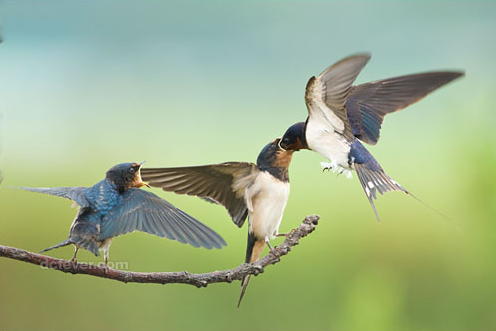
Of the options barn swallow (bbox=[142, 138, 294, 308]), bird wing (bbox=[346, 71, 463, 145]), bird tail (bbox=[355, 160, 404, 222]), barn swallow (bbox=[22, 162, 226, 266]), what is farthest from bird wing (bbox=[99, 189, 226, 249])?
bird wing (bbox=[346, 71, 463, 145])

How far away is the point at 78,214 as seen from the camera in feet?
3.45

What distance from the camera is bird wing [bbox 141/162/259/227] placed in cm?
118

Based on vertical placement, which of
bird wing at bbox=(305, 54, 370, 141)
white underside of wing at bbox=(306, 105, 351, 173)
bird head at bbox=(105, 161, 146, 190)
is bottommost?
bird head at bbox=(105, 161, 146, 190)

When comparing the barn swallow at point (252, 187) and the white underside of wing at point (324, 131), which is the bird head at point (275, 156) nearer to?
the barn swallow at point (252, 187)

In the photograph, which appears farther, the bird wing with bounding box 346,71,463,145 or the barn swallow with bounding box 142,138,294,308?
the bird wing with bounding box 346,71,463,145

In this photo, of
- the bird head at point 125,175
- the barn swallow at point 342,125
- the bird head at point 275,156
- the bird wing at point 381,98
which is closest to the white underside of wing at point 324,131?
the barn swallow at point 342,125

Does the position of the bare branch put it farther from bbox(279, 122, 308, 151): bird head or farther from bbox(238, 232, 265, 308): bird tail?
bbox(238, 232, 265, 308): bird tail

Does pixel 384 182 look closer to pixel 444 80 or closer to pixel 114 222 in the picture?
pixel 444 80

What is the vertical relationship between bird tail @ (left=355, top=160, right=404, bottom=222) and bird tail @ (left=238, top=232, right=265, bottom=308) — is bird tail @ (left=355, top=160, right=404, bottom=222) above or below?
above

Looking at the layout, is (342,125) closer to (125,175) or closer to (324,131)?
(324,131)

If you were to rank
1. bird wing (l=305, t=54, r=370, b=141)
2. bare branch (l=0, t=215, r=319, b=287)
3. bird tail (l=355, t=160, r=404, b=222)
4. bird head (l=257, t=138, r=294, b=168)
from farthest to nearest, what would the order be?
bird head (l=257, t=138, r=294, b=168)
bird tail (l=355, t=160, r=404, b=222)
bird wing (l=305, t=54, r=370, b=141)
bare branch (l=0, t=215, r=319, b=287)

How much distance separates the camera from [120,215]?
1071 millimetres

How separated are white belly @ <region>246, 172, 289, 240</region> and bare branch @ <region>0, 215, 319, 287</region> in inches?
14.3

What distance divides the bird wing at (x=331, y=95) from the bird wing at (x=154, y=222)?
1.13ft
